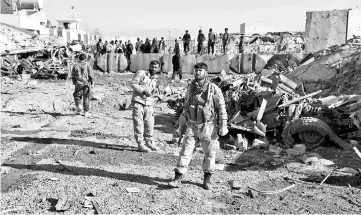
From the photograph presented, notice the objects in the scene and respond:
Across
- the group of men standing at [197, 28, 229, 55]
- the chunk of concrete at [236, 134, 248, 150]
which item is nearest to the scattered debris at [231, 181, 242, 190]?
the chunk of concrete at [236, 134, 248, 150]

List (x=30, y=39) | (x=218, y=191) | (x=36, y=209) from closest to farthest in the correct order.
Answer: (x=36, y=209) → (x=218, y=191) → (x=30, y=39)

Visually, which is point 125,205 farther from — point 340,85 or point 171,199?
point 340,85

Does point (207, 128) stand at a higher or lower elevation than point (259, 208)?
higher

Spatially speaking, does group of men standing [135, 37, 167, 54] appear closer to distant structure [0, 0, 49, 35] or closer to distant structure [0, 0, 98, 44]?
distant structure [0, 0, 98, 44]

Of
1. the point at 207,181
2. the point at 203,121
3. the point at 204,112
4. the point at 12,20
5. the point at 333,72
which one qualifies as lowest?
the point at 207,181

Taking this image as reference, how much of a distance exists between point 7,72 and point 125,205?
1542cm

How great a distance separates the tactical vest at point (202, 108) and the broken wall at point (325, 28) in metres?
14.7

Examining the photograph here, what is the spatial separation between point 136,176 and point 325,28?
601 inches

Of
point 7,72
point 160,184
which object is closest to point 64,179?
point 160,184

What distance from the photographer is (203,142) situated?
4.81 meters

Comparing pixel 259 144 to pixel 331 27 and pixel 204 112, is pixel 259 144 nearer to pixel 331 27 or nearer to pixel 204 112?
pixel 204 112

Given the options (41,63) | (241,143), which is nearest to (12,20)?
(41,63)

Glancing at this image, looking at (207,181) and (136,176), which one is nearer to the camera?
(207,181)

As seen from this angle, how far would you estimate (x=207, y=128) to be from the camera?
15.6ft
